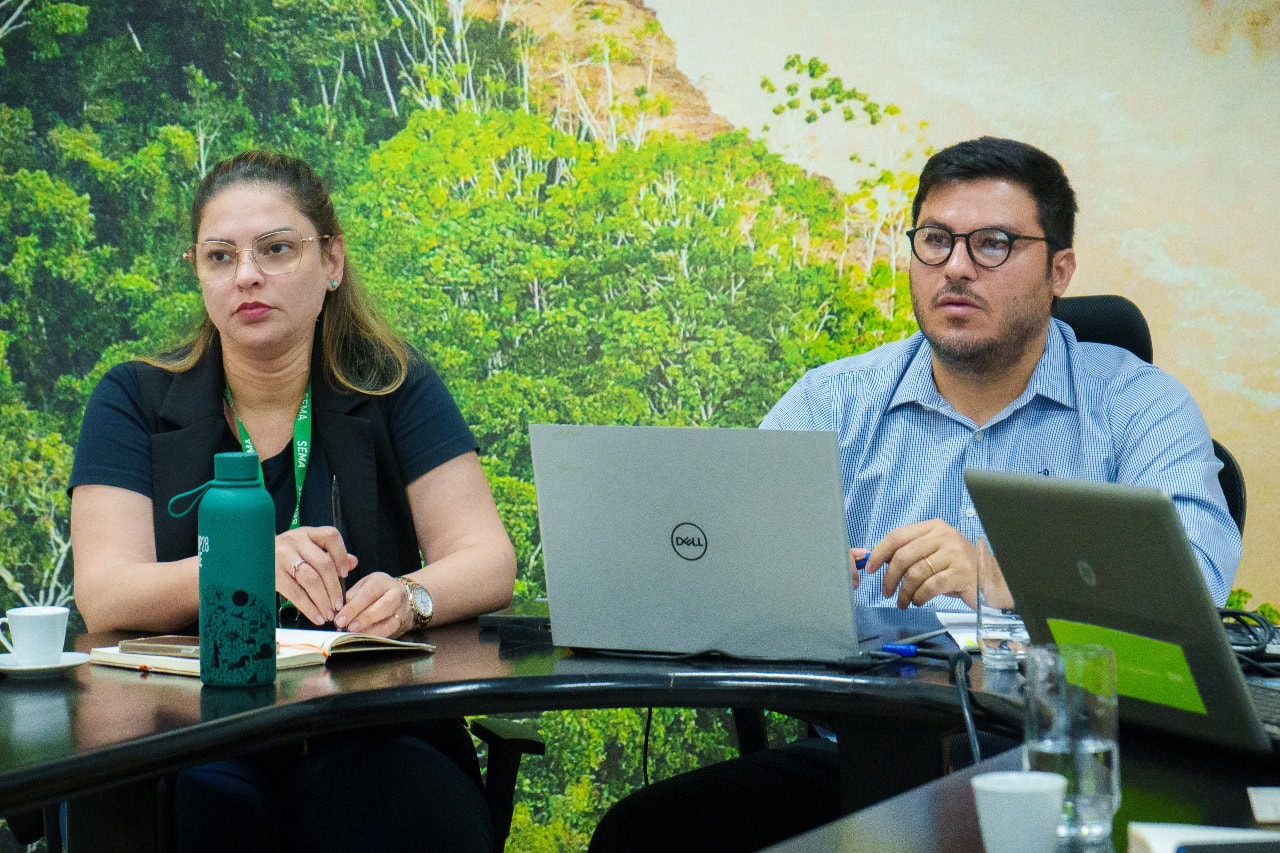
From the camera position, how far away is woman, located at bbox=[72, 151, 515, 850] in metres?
1.59

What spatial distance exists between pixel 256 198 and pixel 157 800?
3.49ft

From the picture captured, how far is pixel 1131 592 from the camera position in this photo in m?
1.09

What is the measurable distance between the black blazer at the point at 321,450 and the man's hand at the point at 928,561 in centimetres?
74

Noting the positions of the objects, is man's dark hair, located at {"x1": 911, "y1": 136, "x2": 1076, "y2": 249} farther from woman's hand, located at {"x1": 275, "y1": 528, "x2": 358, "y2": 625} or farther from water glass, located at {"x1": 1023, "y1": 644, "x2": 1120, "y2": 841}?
water glass, located at {"x1": 1023, "y1": 644, "x2": 1120, "y2": 841}

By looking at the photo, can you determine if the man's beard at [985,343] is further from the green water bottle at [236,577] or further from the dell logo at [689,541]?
the green water bottle at [236,577]

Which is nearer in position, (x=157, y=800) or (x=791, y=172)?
(x=157, y=800)

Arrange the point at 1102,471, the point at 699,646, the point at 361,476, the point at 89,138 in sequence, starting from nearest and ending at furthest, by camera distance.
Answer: the point at 699,646 → the point at 361,476 → the point at 1102,471 → the point at 89,138

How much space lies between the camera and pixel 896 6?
3410 mm

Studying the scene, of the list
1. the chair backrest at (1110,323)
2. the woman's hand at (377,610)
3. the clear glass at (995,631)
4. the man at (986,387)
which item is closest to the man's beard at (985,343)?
the man at (986,387)

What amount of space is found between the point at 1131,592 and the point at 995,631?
1.21 ft

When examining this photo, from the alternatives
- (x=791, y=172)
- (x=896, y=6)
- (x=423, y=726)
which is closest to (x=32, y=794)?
(x=423, y=726)

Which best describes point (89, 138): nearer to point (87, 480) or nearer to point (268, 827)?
point (87, 480)

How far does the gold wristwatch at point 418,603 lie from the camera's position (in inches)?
68.0

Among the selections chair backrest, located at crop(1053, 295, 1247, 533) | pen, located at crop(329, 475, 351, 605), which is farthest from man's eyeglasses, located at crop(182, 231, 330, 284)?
chair backrest, located at crop(1053, 295, 1247, 533)
